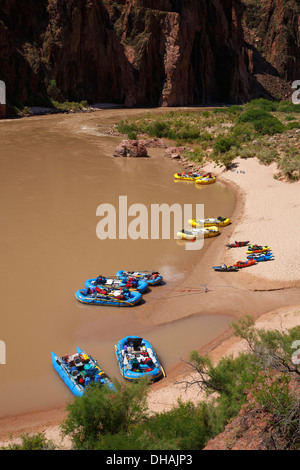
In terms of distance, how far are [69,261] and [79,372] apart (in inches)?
263

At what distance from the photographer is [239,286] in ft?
48.0

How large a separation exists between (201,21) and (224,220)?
206 feet

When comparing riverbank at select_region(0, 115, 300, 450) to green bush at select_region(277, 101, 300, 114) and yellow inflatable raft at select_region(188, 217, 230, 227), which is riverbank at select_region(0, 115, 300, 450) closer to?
yellow inflatable raft at select_region(188, 217, 230, 227)

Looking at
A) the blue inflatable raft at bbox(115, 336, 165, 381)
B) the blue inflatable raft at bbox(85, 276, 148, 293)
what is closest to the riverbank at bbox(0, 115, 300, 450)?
the blue inflatable raft at bbox(115, 336, 165, 381)

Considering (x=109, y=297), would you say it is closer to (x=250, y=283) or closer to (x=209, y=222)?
(x=250, y=283)

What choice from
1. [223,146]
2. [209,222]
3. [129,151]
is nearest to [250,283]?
[209,222]

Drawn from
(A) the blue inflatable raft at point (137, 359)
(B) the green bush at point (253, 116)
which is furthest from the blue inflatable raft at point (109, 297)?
(B) the green bush at point (253, 116)

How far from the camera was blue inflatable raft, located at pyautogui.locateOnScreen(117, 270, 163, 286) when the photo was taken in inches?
577

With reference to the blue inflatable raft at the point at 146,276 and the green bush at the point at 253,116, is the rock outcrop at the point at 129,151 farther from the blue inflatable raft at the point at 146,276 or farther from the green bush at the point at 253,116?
the blue inflatable raft at the point at 146,276

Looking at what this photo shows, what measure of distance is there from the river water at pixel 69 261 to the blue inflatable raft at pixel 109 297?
0.20 meters

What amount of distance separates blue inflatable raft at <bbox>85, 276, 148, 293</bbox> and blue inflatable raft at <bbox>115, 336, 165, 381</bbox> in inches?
114
